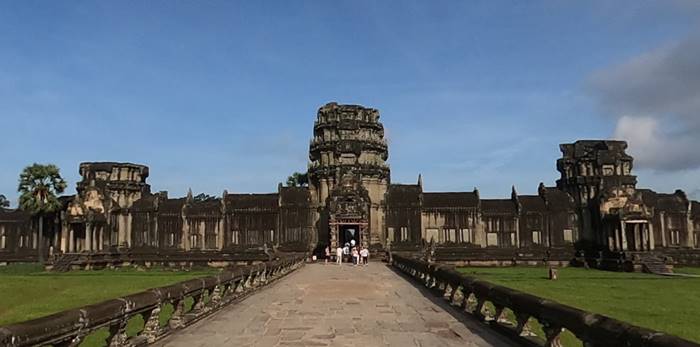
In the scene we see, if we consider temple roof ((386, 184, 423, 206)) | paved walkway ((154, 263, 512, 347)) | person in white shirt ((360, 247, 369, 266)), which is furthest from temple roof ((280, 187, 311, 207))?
paved walkway ((154, 263, 512, 347))

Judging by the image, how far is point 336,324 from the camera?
11.9 metres

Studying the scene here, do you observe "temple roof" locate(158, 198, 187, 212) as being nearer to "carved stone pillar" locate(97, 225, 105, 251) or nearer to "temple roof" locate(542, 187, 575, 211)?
"carved stone pillar" locate(97, 225, 105, 251)

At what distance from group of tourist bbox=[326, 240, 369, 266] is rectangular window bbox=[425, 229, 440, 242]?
282 inches

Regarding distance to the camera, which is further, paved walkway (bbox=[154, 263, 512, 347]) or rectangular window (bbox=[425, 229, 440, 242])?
rectangular window (bbox=[425, 229, 440, 242])

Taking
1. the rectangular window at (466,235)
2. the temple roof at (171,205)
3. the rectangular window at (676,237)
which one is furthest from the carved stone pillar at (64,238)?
the rectangular window at (676,237)

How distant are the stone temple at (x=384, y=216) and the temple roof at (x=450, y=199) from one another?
0.09m

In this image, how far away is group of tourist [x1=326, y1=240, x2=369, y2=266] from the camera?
135ft

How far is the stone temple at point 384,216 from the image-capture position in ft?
161

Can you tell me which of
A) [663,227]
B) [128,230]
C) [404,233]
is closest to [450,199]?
[404,233]

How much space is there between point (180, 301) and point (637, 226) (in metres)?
42.5

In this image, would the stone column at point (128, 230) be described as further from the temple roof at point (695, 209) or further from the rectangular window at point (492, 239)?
the temple roof at point (695, 209)

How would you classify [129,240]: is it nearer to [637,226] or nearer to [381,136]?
[381,136]

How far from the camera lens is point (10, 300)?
2294 centimetres

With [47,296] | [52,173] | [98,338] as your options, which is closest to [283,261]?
[47,296]
